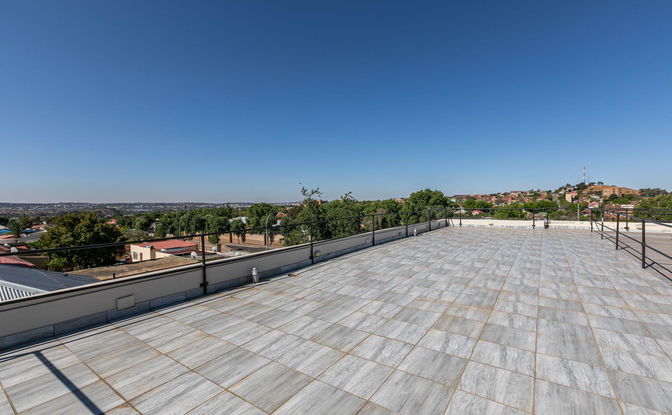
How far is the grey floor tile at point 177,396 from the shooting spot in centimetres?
154

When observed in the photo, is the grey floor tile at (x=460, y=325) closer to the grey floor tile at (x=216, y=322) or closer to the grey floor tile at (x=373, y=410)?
the grey floor tile at (x=373, y=410)

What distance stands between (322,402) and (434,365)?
0.92 meters

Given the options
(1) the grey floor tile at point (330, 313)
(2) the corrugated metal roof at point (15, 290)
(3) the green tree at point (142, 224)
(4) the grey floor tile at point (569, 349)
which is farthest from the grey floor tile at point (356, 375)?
(3) the green tree at point (142, 224)

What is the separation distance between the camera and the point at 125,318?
9.30ft

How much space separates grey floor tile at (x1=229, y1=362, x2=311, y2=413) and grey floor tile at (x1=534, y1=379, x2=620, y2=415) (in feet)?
4.84

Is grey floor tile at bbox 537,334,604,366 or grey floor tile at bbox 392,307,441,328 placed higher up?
grey floor tile at bbox 537,334,604,366

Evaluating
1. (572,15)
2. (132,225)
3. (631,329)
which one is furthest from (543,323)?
(132,225)

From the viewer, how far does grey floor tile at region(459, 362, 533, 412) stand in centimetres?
158

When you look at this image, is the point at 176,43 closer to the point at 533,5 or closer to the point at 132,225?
the point at 533,5

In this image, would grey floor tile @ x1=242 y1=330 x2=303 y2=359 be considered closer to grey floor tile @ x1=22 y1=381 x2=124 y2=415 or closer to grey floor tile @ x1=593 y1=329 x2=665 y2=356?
grey floor tile @ x1=22 y1=381 x2=124 y2=415

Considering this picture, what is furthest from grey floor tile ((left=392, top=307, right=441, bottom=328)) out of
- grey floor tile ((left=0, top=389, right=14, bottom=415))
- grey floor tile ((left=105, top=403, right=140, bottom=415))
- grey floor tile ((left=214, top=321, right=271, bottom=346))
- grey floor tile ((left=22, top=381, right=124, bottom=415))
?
grey floor tile ((left=0, top=389, right=14, bottom=415))

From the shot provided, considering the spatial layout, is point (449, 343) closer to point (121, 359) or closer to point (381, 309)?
point (381, 309)

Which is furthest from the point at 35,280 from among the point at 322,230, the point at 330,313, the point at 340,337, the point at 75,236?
the point at 75,236

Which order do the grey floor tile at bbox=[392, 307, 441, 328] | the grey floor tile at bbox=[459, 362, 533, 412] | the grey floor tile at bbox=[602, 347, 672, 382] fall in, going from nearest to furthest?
1. the grey floor tile at bbox=[459, 362, 533, 412]
2. the grey floor tile at bbox=[602, 347, 672, 382]
3. the grey floor tile at bbox=[392, 307, 441, 328]
